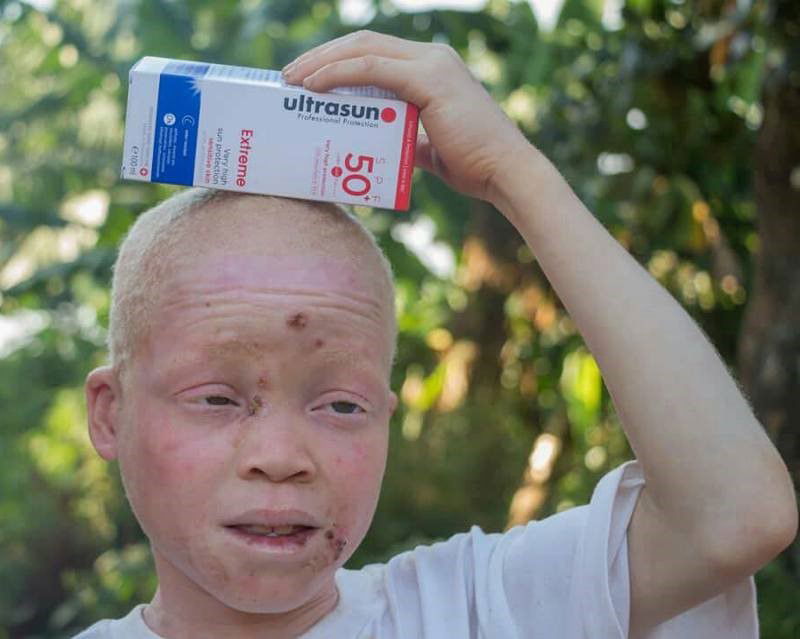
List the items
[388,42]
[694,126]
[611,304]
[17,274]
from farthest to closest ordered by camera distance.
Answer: [17,274], [694,126], [388,42], [611,304]

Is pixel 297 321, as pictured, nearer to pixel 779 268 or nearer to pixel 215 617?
pixel 215 617

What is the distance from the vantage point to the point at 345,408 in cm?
179

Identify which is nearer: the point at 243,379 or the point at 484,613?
the point at 243,379

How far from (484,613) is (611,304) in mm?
535

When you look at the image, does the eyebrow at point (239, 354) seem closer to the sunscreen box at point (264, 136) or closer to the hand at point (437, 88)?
the sunscreen box at point (264, 136)

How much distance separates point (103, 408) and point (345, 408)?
438mm

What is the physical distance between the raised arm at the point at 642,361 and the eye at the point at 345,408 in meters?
0.36

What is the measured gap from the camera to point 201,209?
1.85 m

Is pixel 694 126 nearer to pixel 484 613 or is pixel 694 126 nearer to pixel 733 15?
pixel 733 15

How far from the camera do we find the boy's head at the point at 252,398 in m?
1.68

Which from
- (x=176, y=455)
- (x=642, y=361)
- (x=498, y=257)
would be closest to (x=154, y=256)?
(x=176, y=455)

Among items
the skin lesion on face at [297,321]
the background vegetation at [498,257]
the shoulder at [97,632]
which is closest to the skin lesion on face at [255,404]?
the skin lesion on face at [297,321]

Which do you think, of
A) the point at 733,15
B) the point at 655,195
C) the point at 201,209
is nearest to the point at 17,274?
the point at 655,195

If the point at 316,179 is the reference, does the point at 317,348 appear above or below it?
below
